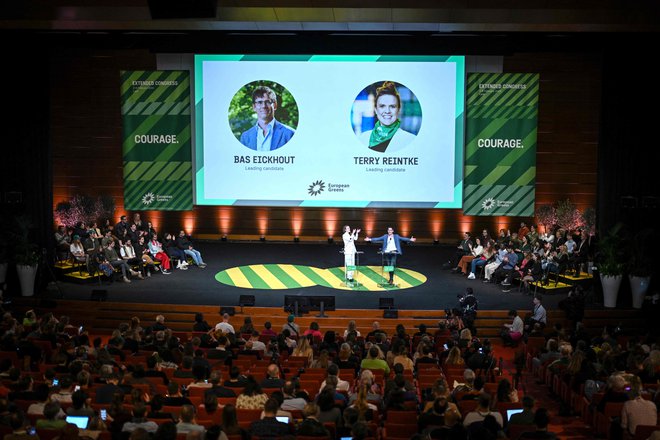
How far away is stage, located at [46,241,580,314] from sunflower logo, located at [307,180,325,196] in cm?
167

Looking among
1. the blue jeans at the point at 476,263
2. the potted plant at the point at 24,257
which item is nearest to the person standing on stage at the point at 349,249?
the blue jeans at the point at 476,263

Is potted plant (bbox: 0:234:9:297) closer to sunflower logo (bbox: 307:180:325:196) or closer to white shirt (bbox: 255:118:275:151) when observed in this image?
white shirt (bbox: 255:118:275:151)

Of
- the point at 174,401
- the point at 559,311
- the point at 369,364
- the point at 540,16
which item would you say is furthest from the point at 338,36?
the point at 174,401

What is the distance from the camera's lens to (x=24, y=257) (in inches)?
621

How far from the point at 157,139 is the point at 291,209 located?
4.33 m

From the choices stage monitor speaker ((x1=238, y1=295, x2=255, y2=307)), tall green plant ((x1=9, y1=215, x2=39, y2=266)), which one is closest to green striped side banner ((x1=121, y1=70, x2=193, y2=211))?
tall green plant ((x1=9, y1=215, x2=39, y2=266))

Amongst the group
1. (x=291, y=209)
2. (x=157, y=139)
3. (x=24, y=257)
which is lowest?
(x=24, y=257)

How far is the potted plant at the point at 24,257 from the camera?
51.8 feet

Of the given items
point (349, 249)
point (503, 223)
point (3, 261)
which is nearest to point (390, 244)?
point (349, 249)

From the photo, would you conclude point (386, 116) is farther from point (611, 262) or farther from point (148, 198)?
point (611, 262)

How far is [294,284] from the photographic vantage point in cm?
1641

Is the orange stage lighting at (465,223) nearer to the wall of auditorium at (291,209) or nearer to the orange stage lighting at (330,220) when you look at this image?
the wall of auditorium at (291,209)

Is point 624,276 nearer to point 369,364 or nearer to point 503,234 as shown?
point 503,234

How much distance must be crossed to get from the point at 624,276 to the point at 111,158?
1426 cm
